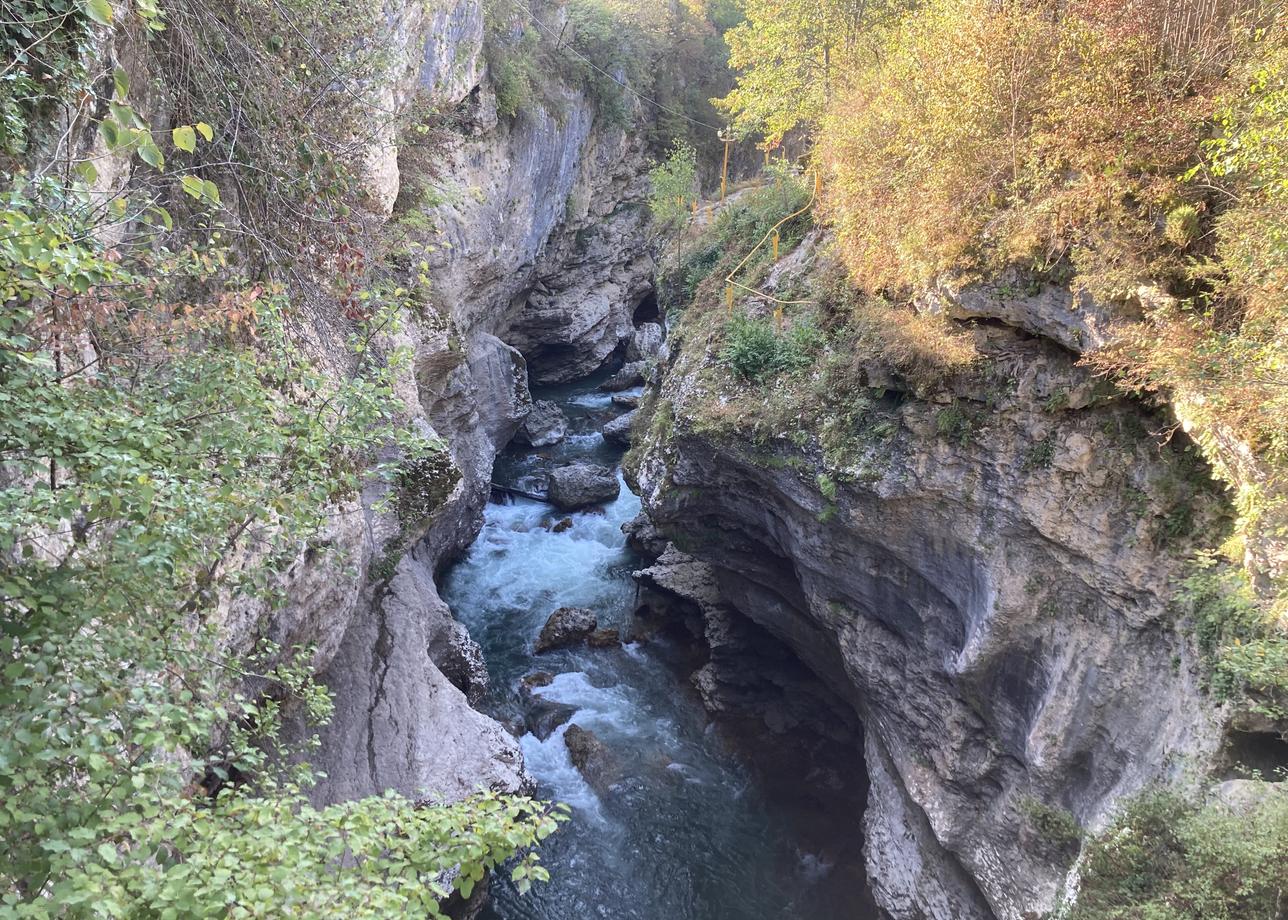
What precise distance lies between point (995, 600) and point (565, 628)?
427 inches

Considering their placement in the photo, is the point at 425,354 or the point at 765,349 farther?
the point at 425,354

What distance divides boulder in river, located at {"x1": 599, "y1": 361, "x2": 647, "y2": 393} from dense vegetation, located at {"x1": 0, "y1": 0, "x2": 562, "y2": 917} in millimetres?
26485

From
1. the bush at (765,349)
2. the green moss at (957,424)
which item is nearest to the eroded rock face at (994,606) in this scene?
the green moss at (957,424)

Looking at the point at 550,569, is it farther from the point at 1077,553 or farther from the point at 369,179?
the point at 1077,553

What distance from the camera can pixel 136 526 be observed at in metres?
3.08

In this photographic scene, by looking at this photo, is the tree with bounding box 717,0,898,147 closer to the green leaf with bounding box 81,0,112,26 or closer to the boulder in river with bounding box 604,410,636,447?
the boulder in river with bounding box 604,410,636,447

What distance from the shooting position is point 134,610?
320cm

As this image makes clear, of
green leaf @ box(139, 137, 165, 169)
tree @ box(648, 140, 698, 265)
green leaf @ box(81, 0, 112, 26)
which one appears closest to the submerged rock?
A: tree @ box(648, 140, 698, 265)

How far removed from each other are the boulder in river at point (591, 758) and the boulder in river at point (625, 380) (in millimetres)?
19941

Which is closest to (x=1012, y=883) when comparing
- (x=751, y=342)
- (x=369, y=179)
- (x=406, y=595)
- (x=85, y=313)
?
(x=751, y=342)

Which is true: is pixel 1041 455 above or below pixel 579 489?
below

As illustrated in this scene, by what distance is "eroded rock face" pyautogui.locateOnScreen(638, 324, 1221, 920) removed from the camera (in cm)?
726

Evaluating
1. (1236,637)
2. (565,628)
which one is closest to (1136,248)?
(1236,637)

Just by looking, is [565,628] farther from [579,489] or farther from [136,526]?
[136,526]
